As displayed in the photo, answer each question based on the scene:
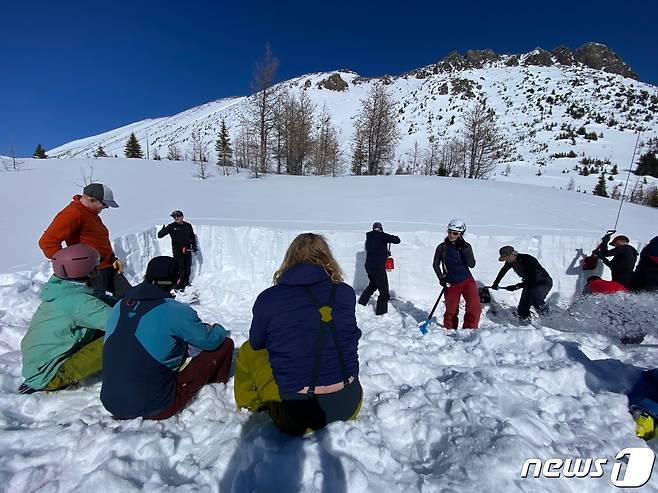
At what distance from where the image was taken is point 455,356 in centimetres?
392

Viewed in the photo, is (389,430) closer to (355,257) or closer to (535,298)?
(535,298)

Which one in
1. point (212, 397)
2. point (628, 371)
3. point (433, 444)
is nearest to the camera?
point (433, 444)

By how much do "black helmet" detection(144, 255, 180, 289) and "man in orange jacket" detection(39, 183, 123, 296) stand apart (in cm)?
198

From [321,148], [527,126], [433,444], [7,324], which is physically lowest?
[7,324]

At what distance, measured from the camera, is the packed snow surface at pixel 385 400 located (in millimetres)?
2051

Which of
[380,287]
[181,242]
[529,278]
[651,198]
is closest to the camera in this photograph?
[529,278]

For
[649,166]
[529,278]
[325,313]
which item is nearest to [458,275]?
[529,278]

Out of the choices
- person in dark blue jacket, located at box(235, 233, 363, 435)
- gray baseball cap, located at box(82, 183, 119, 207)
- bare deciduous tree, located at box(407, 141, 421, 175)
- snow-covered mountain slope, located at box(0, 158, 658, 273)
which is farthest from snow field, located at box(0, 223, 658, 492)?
bare deciduous tree, located at box(407, 141, 421, 175)

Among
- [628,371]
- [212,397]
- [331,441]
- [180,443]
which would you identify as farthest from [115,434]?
[628,371]

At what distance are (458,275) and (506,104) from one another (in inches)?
2366

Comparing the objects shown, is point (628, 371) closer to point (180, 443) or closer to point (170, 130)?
point (180, 443)

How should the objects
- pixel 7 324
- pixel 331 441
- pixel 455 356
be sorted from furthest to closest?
pixel 7 324 → pixel 455 356 → pixel 331 441

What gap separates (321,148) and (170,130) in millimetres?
52115

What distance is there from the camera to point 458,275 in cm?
532
